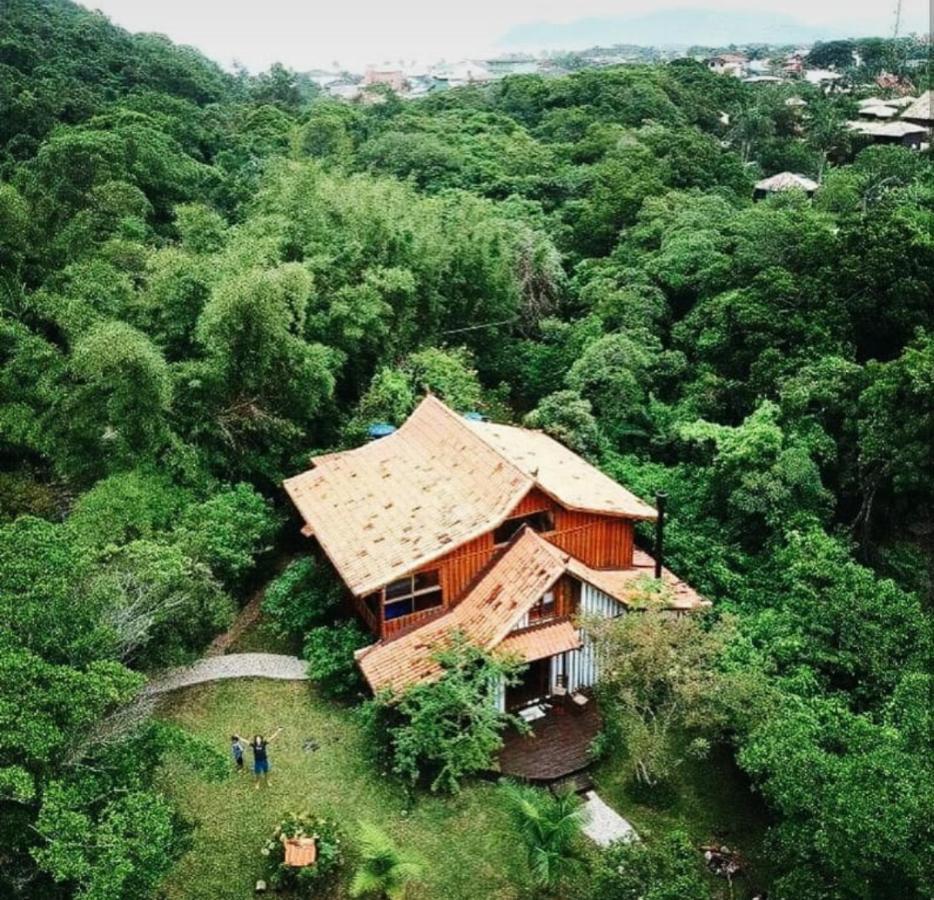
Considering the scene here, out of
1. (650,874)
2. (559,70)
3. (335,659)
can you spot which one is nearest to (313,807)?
(335,659)

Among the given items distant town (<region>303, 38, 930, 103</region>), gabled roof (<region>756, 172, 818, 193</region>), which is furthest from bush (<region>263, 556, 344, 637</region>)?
distant town (<region>303, 38, 930, 103</region>)

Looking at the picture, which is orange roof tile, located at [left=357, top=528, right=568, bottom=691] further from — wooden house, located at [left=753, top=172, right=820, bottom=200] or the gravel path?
wooden house, located at [left=753, top=172, right=820, bottom=200]

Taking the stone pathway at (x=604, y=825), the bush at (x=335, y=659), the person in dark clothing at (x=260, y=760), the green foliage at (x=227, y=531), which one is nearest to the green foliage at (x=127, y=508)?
the green foliage at (x=227, y=531)

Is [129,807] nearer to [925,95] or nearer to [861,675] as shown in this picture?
[861,675]

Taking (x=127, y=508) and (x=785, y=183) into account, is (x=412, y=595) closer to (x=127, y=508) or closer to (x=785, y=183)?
(x=127, y=508)

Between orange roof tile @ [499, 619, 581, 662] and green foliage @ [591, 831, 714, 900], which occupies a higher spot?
orange roof tile @ [499, 619, 581, 662]
